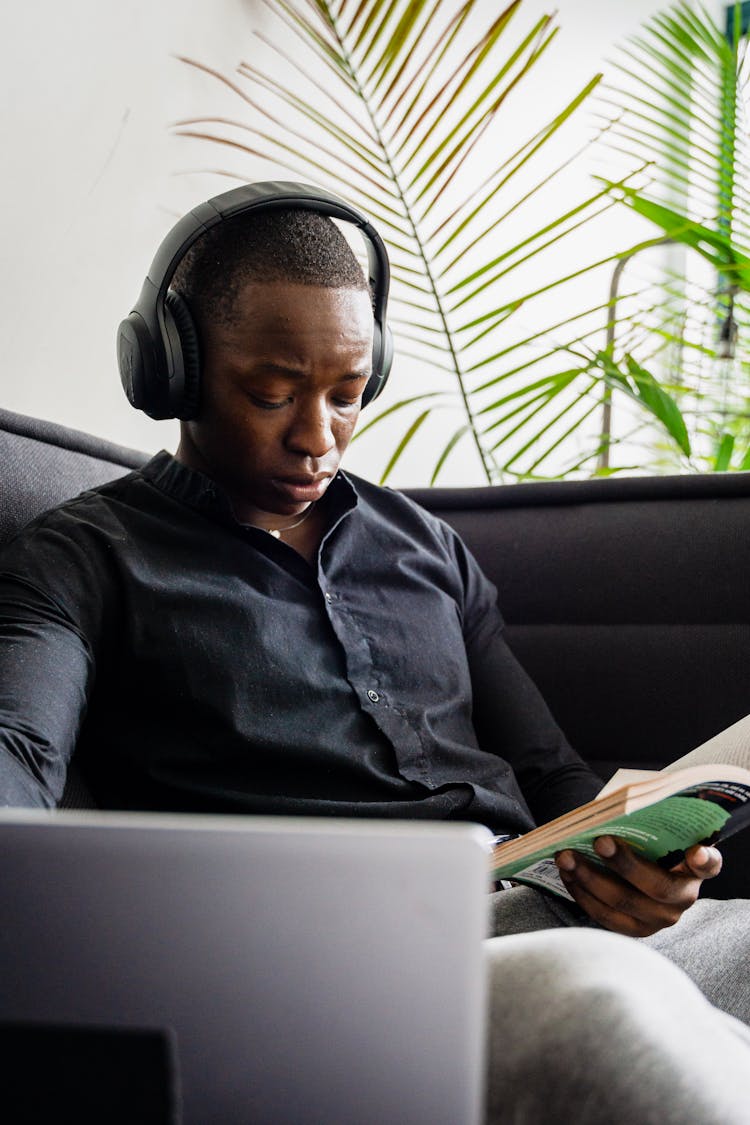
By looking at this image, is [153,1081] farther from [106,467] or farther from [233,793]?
[106,467]

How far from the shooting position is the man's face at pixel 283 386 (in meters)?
1.08

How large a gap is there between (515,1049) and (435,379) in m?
1.95

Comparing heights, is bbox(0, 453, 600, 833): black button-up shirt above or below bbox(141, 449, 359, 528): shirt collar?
below

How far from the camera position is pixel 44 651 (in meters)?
0.88

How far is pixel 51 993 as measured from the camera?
0.43 m

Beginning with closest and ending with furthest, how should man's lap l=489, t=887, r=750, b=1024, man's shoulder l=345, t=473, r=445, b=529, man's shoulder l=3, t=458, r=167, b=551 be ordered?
man's lap l=489, t=887, r=750, b=1024 → man's shoulder l=3, t=458, r=167, b=551 → man's shoulder l=345, t=473, r=445, b=529

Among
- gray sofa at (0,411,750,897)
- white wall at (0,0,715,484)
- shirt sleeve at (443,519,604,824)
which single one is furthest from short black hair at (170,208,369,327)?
shirt sleeve at (443,519,604,824)

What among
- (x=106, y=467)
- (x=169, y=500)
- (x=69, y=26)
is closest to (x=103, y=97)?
(x=69, y=26)

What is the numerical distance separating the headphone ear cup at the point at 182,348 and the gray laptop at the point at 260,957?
28.9 inches

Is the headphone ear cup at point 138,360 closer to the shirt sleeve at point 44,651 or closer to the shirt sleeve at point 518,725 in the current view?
the shirt sleeve at point 44,651

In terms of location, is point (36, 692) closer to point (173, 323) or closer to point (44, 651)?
point (44, 651)

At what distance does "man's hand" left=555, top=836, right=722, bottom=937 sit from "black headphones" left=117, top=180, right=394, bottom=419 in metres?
0.57

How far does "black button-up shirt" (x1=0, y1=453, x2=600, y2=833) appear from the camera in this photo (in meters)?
0.98

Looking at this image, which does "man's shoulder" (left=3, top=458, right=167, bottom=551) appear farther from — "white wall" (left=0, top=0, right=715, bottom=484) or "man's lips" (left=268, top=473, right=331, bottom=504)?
"white wall" (left=0, top=0, right=715, bottom=484)
